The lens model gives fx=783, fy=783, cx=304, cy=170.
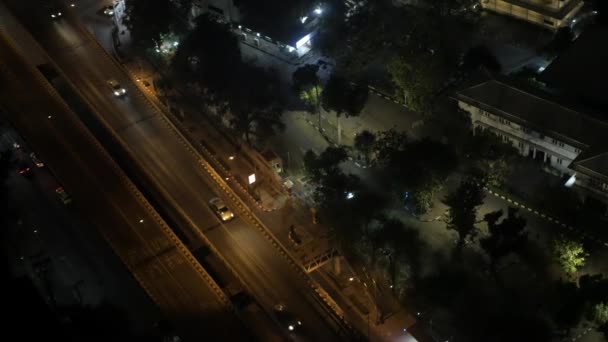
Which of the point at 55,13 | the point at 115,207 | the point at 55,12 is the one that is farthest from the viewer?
the point at 55,12

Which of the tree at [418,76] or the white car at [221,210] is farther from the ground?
the white car at [221,210]

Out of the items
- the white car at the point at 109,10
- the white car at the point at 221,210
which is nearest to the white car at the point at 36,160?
the white car at the point at 221,210

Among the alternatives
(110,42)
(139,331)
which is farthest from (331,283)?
(110,42)

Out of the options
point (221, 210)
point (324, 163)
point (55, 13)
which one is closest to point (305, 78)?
point (324, 163)

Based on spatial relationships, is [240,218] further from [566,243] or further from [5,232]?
[566,243]

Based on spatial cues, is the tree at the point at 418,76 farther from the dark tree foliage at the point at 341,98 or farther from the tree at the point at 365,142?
the tree at the point at 365,142

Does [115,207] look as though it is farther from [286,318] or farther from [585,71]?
[585,71]
